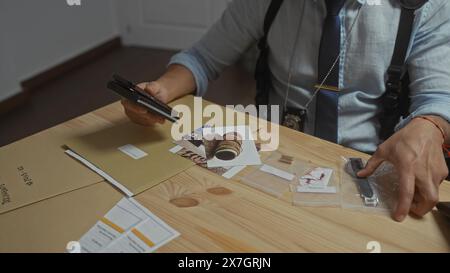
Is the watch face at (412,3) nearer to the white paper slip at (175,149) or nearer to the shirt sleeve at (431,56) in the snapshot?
the shirt sleeve at (431,56)

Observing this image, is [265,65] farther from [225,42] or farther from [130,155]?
[130,155]

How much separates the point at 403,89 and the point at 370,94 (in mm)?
72

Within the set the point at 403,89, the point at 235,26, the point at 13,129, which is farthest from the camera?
the point at 13,129

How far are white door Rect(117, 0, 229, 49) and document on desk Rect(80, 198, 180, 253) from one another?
261cm

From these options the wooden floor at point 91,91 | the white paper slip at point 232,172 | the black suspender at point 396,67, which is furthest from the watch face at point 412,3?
the wooden floor at point 91,91

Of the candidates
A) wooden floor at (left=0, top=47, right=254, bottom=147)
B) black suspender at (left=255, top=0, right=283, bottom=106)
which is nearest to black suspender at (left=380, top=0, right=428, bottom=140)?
black suspender at (left=255, top=0, right=283, bottom=106)

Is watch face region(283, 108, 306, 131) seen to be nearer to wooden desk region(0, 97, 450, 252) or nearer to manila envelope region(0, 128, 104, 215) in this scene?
wooden desk region(0, 97, 450, 252)

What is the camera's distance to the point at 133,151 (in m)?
0.80

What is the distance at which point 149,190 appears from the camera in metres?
0.70

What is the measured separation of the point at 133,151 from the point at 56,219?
209 millimetres

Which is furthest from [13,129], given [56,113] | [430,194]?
[430,194]
